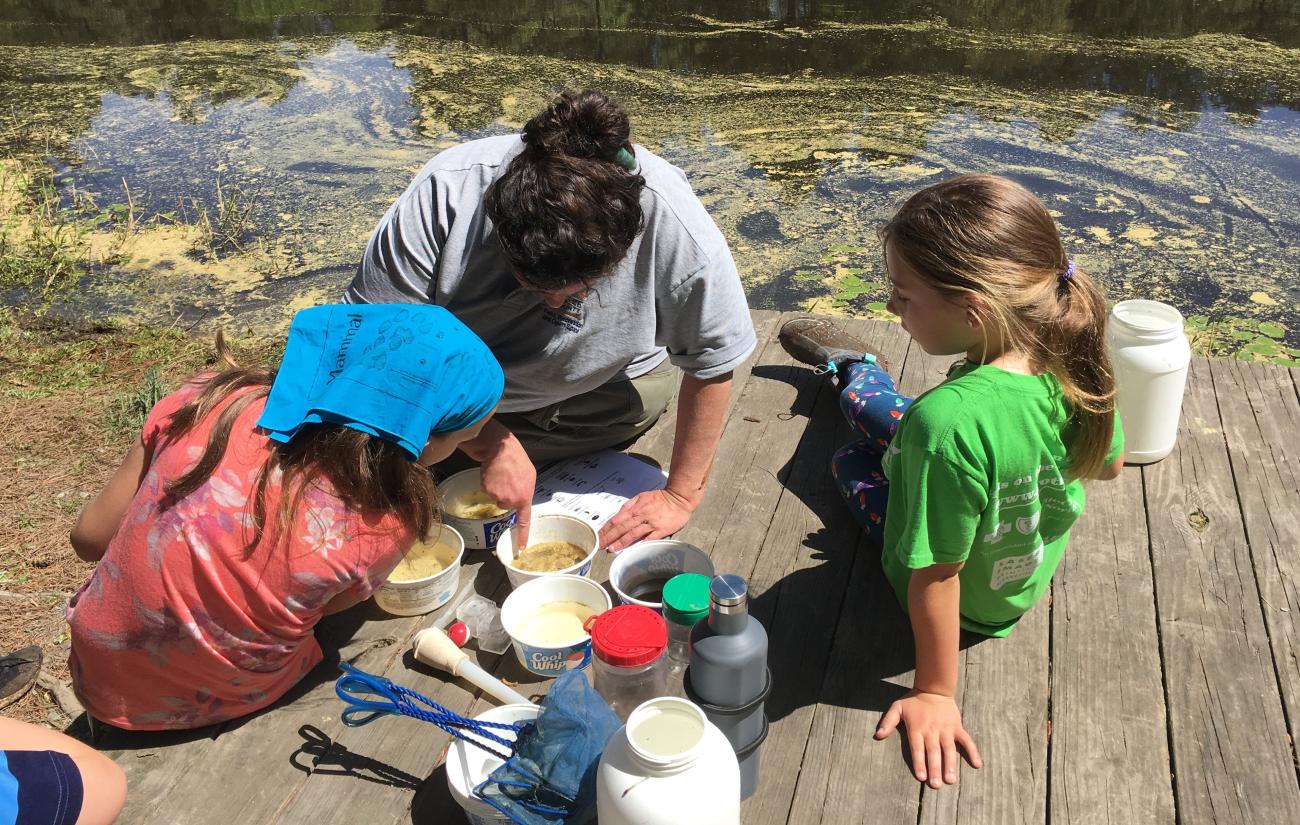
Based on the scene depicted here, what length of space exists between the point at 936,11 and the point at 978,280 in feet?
28.0

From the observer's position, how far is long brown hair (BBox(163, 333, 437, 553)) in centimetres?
A: 141

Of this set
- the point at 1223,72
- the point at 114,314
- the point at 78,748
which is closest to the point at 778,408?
the point at 78,748

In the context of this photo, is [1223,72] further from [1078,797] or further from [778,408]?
[1078,797]

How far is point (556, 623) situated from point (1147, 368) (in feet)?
5.02

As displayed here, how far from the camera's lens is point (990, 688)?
1723mm

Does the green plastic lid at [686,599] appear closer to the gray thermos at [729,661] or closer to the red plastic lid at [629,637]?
the red plastic lid at [629,637]

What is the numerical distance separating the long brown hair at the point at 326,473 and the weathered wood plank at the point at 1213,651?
1.36 m

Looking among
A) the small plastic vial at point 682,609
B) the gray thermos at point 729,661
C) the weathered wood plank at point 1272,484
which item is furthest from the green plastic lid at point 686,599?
the weathered wood plank at point 1272,484

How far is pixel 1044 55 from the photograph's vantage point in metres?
7.57

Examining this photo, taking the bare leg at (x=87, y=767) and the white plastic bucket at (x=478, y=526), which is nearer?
the bare leg at (x=87, y=767)

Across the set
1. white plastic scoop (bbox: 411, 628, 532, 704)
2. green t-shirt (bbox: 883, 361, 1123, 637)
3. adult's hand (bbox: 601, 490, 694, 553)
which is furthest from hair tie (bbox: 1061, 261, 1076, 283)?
white plastic scoop (bbox: 411, 628, 532, 704)

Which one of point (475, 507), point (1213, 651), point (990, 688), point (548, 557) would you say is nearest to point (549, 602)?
point (548, 557)

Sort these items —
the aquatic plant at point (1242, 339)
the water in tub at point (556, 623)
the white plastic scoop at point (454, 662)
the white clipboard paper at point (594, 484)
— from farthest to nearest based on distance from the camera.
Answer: the aquatic plant at point (1242, 339)
the white clipboard paper at point (594, 484)
the water in tub at point (556, 623)
the white plastic scoop at point (454, 662)

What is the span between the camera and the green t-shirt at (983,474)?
1.46m
